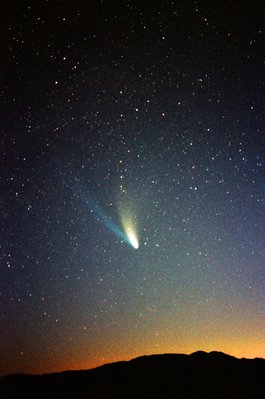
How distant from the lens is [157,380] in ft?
96.8

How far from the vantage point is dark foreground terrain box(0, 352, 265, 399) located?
26062 millimetres

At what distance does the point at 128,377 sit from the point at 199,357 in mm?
6179

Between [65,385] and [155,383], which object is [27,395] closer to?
[65,385]

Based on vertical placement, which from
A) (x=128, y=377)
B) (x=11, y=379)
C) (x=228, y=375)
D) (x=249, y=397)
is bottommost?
(x=249, y=397)

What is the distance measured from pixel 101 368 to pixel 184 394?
37.6 feet

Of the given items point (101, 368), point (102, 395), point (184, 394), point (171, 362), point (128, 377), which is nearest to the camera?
point (184, 394)

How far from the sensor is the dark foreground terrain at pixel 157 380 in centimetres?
2606

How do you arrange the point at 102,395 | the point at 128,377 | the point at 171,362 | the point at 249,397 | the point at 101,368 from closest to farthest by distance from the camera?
the point at 249,397, the point at 102,395, the point at 128,377, the point at 171,362, the point at 101,368

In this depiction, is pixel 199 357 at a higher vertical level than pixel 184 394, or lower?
higher

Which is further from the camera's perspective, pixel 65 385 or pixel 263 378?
pixel 65 385

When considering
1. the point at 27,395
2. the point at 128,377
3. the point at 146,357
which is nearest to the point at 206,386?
the point at 128,377

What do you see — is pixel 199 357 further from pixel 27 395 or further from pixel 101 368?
pixel 27 395

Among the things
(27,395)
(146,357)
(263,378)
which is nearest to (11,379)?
(27,395)

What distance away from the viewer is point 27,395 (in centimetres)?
3166
